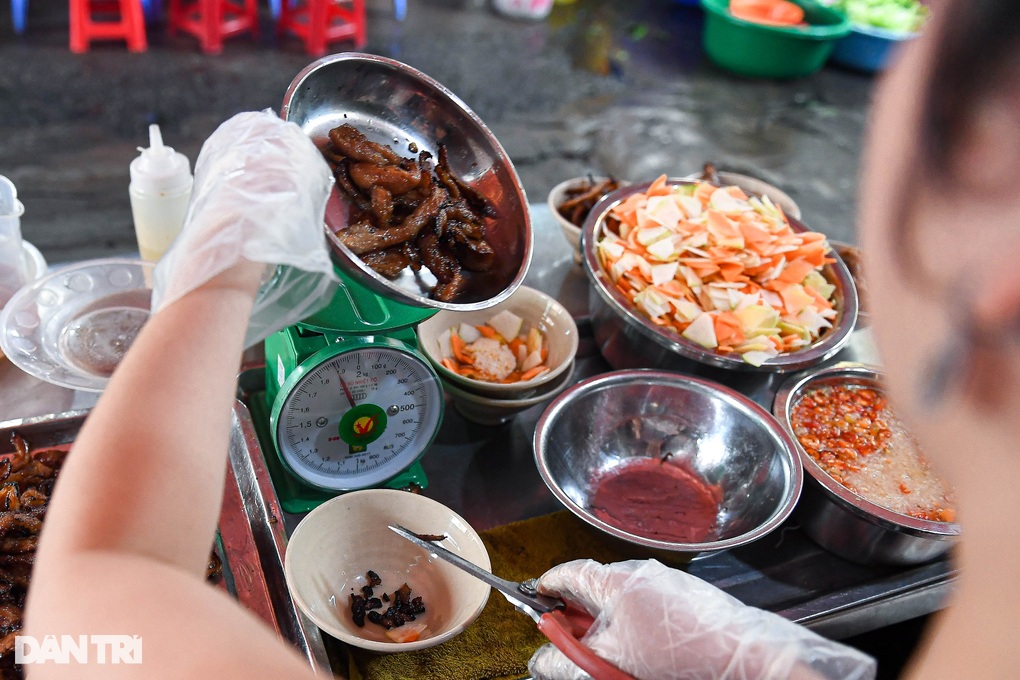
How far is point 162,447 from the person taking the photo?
0.89 m

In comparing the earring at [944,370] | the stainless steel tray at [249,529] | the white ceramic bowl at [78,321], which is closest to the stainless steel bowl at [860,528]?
the stainless steel tray at [249,529]

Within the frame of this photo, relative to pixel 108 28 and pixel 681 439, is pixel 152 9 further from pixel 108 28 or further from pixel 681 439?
pixel 681 439

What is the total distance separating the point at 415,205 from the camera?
4.91 feet

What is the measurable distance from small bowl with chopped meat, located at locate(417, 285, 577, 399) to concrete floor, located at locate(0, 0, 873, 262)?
2.72 m

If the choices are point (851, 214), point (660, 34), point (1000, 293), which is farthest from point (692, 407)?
point (660, 34)

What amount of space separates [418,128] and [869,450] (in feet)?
4.41

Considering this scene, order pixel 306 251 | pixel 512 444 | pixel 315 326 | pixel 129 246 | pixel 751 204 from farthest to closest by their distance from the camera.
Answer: pixel 129 246
pixel 751 204
pixel 512 444
pixel 315 326
pixel 306 251

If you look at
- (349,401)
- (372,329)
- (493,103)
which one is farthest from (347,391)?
(493,103)

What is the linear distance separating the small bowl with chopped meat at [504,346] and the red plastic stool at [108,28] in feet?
15.4

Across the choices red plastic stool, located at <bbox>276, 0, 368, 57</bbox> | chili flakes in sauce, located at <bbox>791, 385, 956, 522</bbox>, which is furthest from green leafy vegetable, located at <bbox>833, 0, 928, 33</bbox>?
chili flakes in sauce, located at <bbox>791, 385, 956, 522</bbox>

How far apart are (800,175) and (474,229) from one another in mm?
4741

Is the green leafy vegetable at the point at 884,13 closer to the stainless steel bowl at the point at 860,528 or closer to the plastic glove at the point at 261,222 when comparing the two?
the stainless steel bowl at the point at 860,528

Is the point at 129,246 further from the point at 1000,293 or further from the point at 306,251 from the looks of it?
the point at 1000,293

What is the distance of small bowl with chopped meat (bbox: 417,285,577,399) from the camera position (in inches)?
70.4
